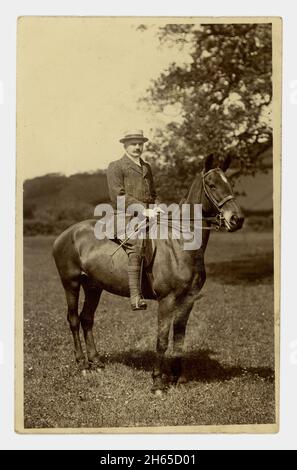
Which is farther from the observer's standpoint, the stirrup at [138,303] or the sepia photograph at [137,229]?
the sepia photograph at [137,229]

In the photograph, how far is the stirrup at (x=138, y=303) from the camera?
923 centimetres

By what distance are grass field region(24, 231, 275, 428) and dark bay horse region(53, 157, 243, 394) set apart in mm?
117

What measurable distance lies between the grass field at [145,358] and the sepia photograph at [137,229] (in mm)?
16

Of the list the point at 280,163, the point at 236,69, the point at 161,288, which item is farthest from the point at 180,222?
the point at 236,69

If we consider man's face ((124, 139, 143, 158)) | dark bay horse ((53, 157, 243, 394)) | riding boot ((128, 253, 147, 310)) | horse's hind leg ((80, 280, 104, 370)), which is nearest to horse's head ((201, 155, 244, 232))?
dark bay horse ((53, 157, 243, 394))

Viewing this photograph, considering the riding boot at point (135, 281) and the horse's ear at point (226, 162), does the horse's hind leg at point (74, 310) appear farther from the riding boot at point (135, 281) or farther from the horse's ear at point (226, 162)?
the horse's ear at point (226, 162)

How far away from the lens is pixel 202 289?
32.4 feet

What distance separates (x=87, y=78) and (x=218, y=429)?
4.13 m

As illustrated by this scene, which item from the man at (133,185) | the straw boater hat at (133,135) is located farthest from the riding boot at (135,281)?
the straw boater hat at (133,135)

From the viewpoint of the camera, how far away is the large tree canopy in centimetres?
970

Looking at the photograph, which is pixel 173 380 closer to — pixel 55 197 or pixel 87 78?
pixel 55 197

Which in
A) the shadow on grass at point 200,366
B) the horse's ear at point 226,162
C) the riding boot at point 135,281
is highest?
the horse's ear at point 226,162

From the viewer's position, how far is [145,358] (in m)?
9.62

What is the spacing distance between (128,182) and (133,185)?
0.06 meters
